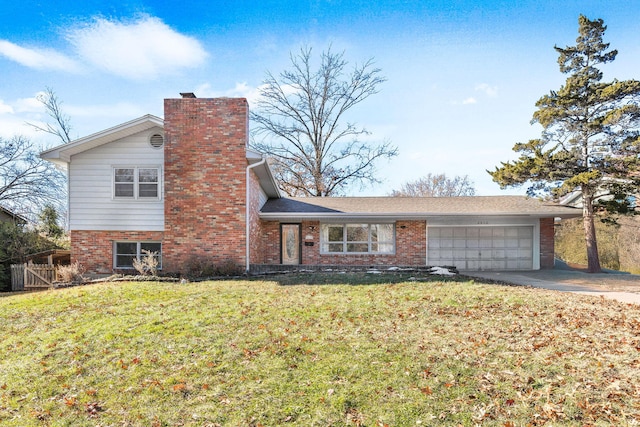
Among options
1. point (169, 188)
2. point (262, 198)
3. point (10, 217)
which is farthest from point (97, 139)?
point (10, 217)

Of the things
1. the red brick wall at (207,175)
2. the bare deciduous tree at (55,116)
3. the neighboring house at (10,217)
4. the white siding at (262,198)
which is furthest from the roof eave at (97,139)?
the bare deciduous tree at (55,116)

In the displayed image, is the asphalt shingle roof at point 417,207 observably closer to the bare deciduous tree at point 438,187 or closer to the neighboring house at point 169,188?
the neighboring house at point 169,188

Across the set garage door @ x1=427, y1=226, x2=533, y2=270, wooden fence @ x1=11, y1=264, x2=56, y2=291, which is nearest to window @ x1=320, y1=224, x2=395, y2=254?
garage door @ x1=427, y1=226, x2=533, y2=270

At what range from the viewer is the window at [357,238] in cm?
1689

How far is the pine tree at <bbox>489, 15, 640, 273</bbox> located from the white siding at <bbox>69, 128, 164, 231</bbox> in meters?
13.2

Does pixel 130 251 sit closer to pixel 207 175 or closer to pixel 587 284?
pixel 207 175

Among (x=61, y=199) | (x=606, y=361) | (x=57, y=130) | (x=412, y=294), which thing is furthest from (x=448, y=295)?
(x=57, y=130)

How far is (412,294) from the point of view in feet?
29.3

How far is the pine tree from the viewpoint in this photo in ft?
47.8

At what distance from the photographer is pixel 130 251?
45.6ft

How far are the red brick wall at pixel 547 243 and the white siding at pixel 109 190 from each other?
1522cm

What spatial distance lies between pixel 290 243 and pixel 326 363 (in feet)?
41.2

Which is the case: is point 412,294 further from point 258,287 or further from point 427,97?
point 427,97

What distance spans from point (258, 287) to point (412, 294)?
395 cm
